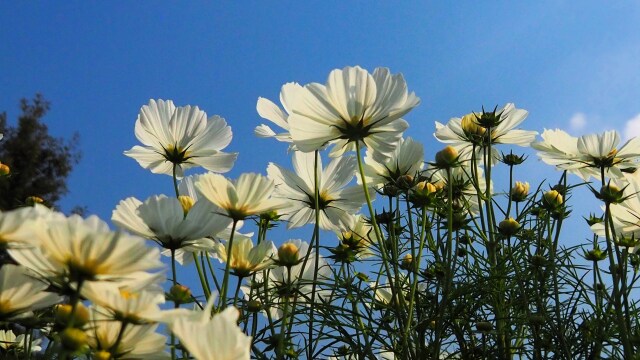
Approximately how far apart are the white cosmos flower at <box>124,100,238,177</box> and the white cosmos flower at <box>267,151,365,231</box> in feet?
0.25

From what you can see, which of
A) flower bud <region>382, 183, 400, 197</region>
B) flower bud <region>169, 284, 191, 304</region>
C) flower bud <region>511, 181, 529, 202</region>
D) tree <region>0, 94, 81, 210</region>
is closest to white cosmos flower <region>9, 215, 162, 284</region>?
flower bud <region>169, 284, 191, 304</region>

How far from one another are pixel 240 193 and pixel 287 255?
19cm

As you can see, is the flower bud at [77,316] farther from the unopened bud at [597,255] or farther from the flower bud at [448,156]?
the unopened bud at [597,255]

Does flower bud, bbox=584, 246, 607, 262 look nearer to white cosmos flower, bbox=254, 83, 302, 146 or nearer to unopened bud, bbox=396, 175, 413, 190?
unopened bud, bbox=396, 175, 413, 190

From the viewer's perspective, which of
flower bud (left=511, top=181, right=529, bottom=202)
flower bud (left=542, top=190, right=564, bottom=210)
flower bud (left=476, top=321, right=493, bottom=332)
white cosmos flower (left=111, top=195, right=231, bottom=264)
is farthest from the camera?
flower bud (left=511, top=181, right=529, bottom=202)

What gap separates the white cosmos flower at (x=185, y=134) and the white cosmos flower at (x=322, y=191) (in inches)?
3.0

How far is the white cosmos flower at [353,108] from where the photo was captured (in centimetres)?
89

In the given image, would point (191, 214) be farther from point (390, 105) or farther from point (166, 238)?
point (390, 105)

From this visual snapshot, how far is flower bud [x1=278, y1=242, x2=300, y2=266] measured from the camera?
2.90 feet

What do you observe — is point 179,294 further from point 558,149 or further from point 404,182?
point 558,149

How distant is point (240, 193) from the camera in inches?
28.3

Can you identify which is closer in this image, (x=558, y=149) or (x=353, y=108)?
(x=353, y=108)

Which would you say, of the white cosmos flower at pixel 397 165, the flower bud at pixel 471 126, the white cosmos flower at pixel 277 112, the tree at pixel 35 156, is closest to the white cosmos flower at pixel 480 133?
the flower bud at pixel 471 126

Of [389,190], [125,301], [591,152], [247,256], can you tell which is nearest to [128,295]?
[125,301]
